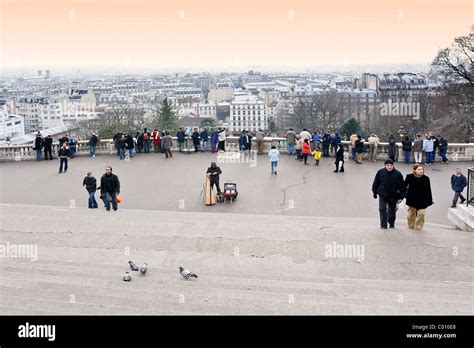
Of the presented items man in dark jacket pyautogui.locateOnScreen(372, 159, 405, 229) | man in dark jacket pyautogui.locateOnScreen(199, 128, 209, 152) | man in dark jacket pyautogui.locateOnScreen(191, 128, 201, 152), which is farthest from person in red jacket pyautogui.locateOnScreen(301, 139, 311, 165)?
man in dark jacket pyautogui.locateOnScreen(372, 159, 405, 229)

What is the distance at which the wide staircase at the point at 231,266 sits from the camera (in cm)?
623

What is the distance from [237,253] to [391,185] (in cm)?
319

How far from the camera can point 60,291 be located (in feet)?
22.0

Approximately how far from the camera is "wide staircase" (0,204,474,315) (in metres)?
6.23

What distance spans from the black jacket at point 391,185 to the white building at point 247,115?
11758 cm

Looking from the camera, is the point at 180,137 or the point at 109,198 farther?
the point at 180,137

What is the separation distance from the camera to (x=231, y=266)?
26.5ft

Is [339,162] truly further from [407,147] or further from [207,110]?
[207,110]

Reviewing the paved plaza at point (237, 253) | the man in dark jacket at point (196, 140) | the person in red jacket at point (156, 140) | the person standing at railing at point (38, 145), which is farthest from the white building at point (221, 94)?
the paved plaza at point (237, 253)

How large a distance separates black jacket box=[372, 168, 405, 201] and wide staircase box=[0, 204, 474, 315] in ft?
2.06

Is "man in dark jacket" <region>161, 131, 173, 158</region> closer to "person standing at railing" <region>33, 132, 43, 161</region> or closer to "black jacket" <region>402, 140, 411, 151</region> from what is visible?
"person standing at railing" <region>33, 132, 43, 161</region>

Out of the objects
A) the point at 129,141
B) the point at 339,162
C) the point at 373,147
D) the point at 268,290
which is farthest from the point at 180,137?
the point at 268,290
